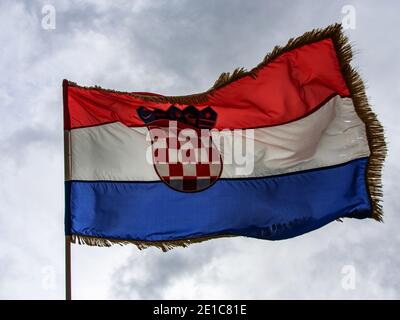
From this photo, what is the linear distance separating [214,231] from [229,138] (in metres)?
1.47

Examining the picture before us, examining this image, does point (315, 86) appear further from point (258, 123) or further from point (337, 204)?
point (337, 204)

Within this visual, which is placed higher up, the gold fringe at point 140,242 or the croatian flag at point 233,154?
the croatian flag at point 233,154

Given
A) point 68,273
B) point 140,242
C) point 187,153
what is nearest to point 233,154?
point 187,153

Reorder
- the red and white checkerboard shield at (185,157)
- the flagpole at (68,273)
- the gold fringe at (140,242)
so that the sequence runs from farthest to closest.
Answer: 1. the red and white checkerboard shield at (185,157)
2. the gold fringe at (140,242)
3. the flagpole at (68,273)

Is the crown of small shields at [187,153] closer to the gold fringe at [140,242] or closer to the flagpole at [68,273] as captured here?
the gold fringe at [140,242]

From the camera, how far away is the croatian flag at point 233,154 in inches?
459

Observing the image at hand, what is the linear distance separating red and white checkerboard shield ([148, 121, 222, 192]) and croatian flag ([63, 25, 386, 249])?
0.05ft

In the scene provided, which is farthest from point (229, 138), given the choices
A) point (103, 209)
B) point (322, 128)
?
point (103, 209)

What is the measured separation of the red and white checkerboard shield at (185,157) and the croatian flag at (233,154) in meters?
0.01

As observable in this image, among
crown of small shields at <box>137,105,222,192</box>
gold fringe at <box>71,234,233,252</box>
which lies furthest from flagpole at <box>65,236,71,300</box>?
crown of small shields at <box>137,105,222,192</box>

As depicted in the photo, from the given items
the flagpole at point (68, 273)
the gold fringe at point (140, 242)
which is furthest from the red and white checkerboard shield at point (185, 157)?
the flagpole at point (68, 273)

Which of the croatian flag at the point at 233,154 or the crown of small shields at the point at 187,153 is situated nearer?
the croatian flag at the point at 233,154

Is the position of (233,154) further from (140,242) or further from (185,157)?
(140,242)

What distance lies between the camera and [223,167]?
40.0 feet
